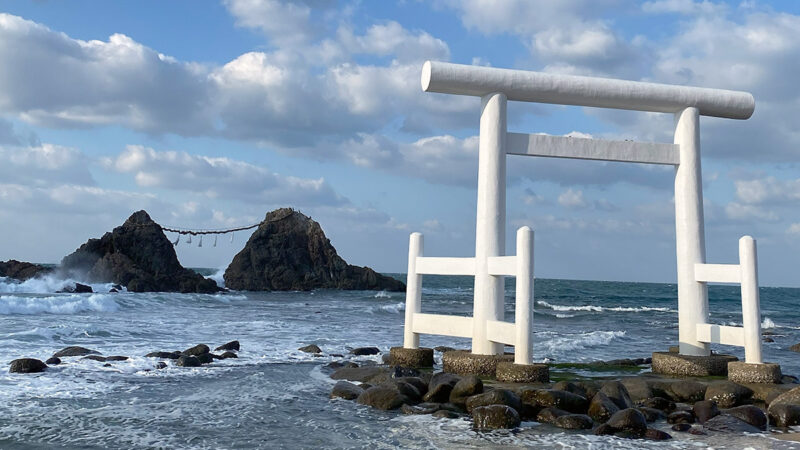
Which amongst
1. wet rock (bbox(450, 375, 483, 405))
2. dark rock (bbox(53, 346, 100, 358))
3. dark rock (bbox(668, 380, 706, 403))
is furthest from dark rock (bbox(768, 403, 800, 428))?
dark rock (bbox(53, 346, 100, 358))

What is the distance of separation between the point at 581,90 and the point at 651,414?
5042 mm

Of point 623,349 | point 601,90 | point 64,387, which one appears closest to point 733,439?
point 601,90

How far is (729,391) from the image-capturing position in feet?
30.2

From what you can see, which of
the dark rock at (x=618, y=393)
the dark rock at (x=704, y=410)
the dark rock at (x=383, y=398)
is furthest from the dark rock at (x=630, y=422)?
the dark rock at (x=383, y=398)

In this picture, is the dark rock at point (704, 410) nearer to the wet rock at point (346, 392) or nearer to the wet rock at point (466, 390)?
the wet rock at point (466, 390)

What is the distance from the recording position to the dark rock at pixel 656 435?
24.5ft

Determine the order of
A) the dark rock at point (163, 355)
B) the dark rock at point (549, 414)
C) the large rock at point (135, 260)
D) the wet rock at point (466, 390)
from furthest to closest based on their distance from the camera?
the large rock at point (135, 260)
the dark rock at point (163, 355)
the wet rock at point (466, 390)
the dark rock at point (549, 414)

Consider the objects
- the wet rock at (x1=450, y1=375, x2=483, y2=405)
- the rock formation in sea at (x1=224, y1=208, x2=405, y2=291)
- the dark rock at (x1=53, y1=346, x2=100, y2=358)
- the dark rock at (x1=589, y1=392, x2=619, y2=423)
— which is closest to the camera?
the dark rock at (x1=589, y1=392, x2=619, y2=423)

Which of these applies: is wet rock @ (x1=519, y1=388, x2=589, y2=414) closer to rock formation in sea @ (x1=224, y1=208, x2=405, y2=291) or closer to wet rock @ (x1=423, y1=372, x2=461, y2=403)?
wet rock @ (x1=423, y1=372, x2=461, y2=403)

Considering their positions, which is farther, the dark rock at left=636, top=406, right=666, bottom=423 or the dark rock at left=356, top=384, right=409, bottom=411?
the dark rock at left=356, top=384, right=409, bottom=411

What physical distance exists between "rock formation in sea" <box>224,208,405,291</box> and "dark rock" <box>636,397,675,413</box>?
4568 cm

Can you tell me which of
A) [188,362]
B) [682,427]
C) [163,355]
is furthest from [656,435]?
[163,355]

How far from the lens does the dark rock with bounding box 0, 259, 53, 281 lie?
43.9 m

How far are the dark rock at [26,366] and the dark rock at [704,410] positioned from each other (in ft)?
33.0
